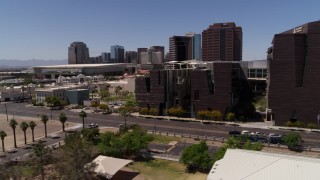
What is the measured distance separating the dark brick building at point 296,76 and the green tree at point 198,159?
40.2 metres

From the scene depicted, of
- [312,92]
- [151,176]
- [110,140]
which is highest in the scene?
[312,92]

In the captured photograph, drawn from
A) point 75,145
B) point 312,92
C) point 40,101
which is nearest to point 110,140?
point 75,145

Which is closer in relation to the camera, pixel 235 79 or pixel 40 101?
pixel 235 79

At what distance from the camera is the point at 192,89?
9631cm

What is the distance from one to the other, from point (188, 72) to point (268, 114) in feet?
93.5

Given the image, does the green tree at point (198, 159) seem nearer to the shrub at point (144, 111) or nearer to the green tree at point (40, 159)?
the green tree at point (40, 159)

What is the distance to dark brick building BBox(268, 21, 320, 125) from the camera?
7994cm

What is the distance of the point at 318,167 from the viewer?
3731cm

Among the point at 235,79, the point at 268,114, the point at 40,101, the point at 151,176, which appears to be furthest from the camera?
the point at 40,101

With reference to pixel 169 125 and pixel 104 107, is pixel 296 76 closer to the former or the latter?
pixel 169 125

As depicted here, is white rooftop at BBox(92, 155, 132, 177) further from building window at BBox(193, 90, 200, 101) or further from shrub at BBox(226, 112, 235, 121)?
building window at BBox(193, 90, 200, 101)

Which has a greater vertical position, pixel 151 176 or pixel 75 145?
pixel 75 145

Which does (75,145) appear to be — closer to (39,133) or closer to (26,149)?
(26,149)

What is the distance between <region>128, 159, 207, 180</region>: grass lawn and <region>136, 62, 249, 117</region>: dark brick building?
40701 mm
